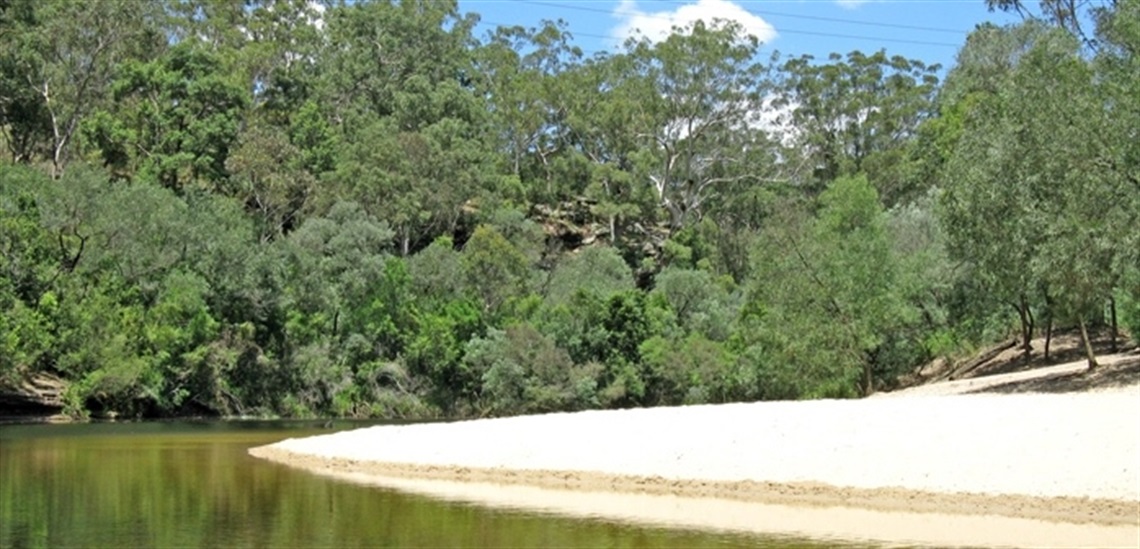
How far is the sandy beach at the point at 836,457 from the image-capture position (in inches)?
944

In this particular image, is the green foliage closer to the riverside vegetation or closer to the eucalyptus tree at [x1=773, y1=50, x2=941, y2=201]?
A: the riverside vegetation

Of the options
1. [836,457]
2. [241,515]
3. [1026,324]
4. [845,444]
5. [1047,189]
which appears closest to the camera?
[241,515]

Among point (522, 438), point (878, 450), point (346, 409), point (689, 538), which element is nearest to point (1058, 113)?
point (878, 450)

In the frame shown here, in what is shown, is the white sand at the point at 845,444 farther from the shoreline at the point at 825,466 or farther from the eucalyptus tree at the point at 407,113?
the eucalyptus tree at the point at 407,113

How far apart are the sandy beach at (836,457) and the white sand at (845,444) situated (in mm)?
48

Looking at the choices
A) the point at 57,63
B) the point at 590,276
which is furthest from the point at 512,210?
the point at 57,63

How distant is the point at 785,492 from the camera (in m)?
26.4

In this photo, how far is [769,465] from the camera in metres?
28.1

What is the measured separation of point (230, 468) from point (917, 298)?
1173 inches

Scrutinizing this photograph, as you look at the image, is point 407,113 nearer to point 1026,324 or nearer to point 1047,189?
point 1026,324

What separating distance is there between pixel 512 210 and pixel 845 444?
51.9 meters

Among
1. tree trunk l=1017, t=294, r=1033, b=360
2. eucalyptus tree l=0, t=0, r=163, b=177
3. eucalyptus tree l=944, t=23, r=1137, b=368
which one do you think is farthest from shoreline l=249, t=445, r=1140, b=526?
eucalyptus tree l=0, t=0, r=163, b=177

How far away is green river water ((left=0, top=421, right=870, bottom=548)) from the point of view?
1998 cm

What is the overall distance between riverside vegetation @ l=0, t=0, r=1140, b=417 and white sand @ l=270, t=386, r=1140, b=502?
548 centimetres
